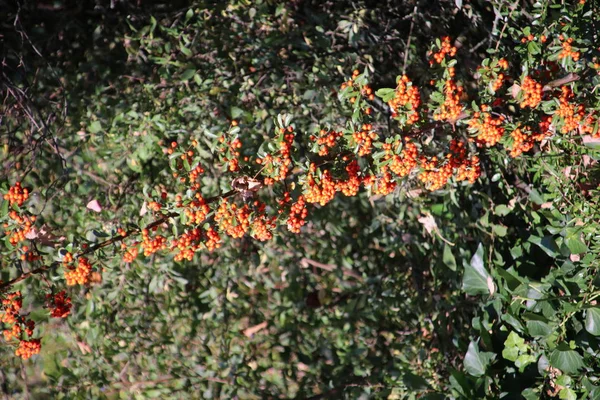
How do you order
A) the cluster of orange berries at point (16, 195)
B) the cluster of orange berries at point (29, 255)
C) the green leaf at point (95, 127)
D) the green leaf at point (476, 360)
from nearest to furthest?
the cluster of orange berries at point (16, 195)
the cluster of orange berries at point (29, 255)
the green leaf at point (476, 360)
the green leaf at point (95, 127)

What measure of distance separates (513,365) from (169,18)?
7.53 ft

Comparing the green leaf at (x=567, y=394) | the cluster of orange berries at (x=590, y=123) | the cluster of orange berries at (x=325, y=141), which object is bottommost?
the green leaf at (x=567, y=394)

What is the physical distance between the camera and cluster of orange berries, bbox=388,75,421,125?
6.03ft

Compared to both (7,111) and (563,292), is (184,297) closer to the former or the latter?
(7,111)

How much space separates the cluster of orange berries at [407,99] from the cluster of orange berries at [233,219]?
562mm

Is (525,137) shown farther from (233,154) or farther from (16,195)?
(16,195)

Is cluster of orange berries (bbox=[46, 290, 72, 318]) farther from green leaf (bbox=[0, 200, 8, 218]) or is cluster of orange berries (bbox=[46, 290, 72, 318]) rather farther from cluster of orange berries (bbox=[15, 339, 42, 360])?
green leaf (bbox=[0, 200, 8, 218])

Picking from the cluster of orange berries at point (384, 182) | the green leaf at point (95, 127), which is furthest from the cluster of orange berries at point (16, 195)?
the cluster of orange berries at point (384, 182)

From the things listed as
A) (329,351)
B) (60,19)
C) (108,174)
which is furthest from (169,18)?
(329,351)

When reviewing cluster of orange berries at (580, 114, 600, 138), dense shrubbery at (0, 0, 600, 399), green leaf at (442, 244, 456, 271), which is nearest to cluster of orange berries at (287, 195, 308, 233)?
dense shrubbery at (0, 0, 600, 399)

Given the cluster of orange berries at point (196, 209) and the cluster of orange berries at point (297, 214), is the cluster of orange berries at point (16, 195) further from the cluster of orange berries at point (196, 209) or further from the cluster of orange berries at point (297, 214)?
the cluster of orange berries at point (297, 214)

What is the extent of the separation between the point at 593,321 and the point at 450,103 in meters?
0.78

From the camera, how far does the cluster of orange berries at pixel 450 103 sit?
6.06 ft

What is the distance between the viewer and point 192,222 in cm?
186
